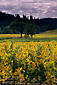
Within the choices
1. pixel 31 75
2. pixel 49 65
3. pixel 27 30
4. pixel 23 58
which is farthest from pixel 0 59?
pixel 27 30

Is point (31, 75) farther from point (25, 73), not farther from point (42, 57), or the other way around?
point (42, 57)

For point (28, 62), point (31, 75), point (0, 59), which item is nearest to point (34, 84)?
point (31, 75)

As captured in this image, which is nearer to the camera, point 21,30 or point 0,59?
point 0,59

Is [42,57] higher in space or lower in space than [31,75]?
higher

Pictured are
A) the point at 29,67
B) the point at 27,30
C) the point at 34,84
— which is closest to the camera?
the point at 29,67

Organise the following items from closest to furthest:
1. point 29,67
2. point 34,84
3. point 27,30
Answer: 1. point 29,67
2. point 34,84
3. point 27,30

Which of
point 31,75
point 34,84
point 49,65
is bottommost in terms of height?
point 34,84

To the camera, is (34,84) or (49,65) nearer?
(49,65)

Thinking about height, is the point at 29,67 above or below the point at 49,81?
above

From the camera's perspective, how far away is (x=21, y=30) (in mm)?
67062

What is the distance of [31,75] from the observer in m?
7.47

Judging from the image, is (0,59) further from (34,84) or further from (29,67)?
(34,84)

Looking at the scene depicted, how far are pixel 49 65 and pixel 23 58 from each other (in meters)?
1.27

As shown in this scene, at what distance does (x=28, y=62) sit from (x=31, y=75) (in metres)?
0.65
